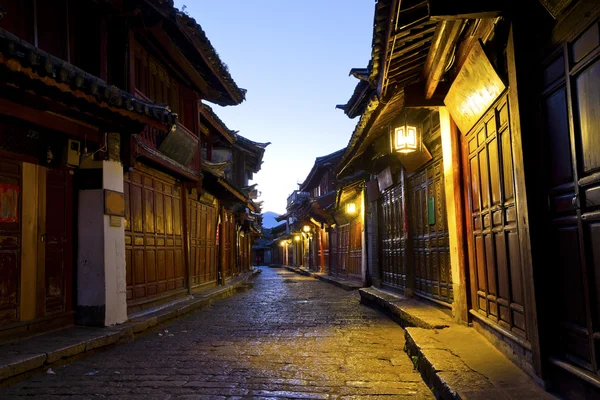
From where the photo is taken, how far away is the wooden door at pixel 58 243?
7.82 meters

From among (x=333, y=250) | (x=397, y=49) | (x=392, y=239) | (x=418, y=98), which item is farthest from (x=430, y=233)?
(x=333, y=250)

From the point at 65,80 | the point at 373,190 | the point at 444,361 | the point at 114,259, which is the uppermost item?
the point at 65,80

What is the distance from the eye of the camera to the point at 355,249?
20594 mm

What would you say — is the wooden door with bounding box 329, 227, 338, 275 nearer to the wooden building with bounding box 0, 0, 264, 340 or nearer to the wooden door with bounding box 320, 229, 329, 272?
the wooden door with bounding box 320, 229, 329, 272

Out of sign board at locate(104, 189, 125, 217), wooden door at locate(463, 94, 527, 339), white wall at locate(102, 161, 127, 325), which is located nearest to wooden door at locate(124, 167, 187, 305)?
white wall at locate(102, 161, 127, 325)

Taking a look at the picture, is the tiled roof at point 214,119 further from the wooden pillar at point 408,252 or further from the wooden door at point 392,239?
the wooden pillar at point 408,252

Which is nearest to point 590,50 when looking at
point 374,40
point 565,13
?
point 565,13

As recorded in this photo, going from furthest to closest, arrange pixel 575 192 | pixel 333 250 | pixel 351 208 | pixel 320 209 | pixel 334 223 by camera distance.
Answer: pixel 333 250
pixel 320 209
pixel 334 223
pixel 351 208
pixel 575 192

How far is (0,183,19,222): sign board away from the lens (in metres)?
6.92

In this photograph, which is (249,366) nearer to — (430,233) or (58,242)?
(58,242)

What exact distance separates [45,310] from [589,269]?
7.43 m

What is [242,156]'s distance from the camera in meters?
29.0

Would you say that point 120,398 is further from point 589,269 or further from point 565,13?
point 565,13

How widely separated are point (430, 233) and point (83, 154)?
6.65 metres
